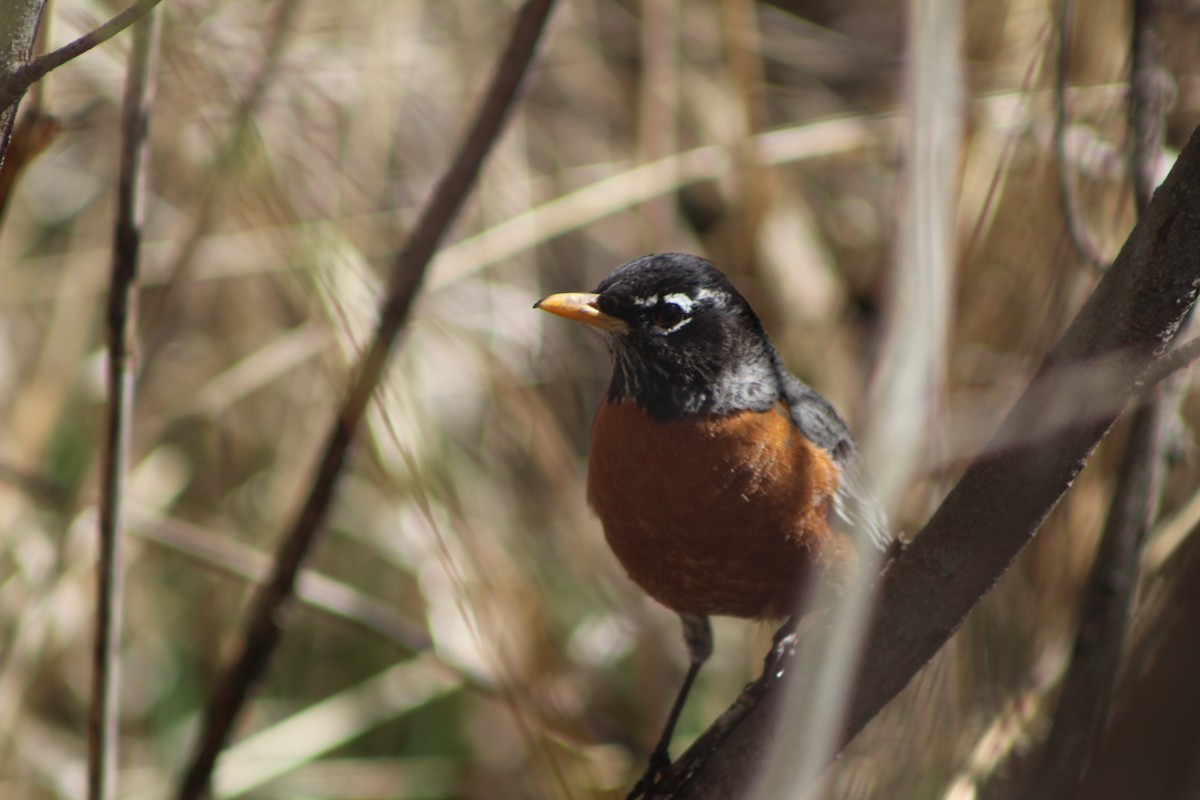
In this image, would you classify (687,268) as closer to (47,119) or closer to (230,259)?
(47,119)

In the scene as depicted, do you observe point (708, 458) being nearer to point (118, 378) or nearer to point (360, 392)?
point (360, 392)

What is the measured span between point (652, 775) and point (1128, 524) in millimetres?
1232

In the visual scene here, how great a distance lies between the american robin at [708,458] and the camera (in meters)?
2.52

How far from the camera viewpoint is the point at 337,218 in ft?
10.6

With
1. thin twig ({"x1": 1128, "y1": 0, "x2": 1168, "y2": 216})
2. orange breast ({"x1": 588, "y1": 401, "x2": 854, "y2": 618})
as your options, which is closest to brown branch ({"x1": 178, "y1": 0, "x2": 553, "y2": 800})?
orange breast ({"x1": 588, "y1": 401, "x2": 854, "y2": 618})

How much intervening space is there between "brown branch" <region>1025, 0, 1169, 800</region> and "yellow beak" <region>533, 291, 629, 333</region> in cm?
112

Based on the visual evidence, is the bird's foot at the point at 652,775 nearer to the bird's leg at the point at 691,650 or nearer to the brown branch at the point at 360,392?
the bird's leg at the point at 691,650

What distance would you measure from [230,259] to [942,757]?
3021 millimetres

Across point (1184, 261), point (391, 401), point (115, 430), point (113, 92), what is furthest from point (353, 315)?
point (1184, 261)

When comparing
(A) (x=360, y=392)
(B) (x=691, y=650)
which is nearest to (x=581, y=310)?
(A) (x=360, y=392)

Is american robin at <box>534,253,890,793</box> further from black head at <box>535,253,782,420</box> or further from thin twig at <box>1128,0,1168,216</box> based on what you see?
thin twig at <box>1128,0,1168,216</box>

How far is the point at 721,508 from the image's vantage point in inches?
98.7

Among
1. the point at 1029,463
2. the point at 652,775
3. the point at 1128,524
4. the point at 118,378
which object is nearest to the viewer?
the point at 1029,463

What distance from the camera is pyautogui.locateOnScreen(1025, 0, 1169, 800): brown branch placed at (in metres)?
2.33
